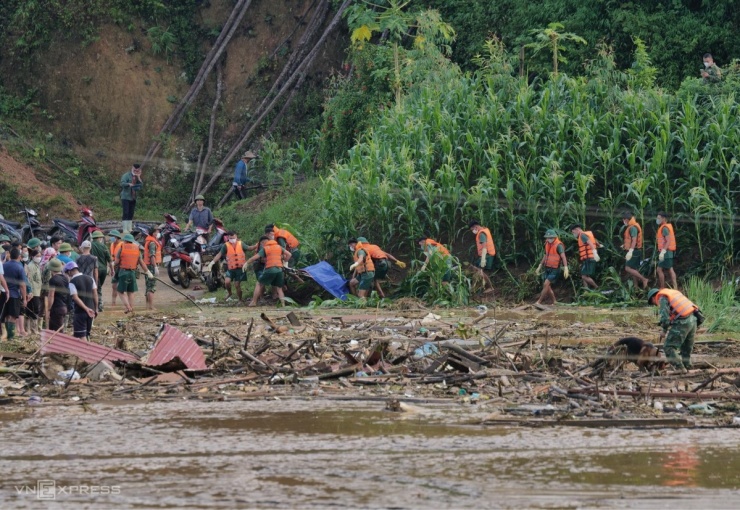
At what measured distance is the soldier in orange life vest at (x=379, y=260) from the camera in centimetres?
2370

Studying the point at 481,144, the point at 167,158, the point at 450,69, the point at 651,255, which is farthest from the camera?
the point at 167,158

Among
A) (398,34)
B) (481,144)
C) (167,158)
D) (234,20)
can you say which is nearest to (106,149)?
(167,158)

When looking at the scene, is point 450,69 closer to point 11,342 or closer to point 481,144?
point 481,144

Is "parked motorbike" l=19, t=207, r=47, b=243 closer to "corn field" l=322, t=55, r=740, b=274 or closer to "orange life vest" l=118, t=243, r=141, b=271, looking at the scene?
"orange life vest" l=118, t=243, r=141, b=271

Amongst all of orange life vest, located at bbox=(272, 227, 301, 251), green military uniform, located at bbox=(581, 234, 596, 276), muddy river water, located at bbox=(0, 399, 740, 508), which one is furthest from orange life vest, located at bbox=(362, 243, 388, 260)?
muddy river water, located at bbox=(0, 399, 740, 508)

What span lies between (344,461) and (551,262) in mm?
13161

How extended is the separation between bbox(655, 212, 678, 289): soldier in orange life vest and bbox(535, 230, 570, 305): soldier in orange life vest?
1698mm

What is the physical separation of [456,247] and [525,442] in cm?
1454

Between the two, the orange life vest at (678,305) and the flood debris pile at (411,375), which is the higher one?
the orange life vest at (678,305)

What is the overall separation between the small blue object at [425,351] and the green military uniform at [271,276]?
27.5 ft

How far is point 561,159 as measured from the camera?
80.8 ft

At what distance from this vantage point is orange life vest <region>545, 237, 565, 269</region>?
23047 mm

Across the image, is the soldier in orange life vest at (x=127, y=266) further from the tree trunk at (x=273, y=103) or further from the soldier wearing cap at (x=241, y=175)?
the tree trunk at (x=273, y=103)
